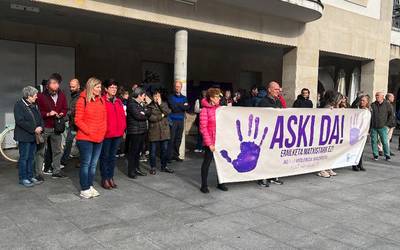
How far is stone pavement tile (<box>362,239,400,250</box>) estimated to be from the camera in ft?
15.1

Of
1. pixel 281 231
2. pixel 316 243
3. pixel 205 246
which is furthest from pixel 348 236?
pixel 205 246

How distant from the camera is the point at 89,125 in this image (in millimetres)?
5910

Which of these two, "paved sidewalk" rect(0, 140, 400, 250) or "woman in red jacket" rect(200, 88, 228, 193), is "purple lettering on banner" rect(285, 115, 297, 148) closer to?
"paved sidewalk" rect(0, 140, 400, 250)

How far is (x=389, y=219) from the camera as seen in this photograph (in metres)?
5.73

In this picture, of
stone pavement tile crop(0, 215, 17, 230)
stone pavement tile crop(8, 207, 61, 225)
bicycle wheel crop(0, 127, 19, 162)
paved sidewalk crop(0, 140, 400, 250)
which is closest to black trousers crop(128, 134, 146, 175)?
paved sidewalk crop(0, 140, 400, 250)

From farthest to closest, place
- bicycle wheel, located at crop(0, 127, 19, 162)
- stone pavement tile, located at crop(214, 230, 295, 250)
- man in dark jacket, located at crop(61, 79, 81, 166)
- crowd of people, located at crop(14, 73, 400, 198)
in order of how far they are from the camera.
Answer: bicycle wheel, located at crop(0, 127, 19, 162)
man in dark jacket, located at crop(61, 79, 81, 166)
crowd of people, located at crop(14, 73, 400, 198)
stone pavement tile, located at crop(214, 230, 295, 250)

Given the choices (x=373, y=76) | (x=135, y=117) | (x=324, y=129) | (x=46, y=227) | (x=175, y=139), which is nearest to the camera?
(x=46, y=227)

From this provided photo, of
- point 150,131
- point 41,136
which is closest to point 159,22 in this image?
point 150,131

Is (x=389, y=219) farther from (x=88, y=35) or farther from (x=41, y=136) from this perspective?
(x=88, y=35)

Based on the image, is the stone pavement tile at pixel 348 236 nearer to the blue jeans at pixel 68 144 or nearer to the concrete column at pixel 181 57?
the blue jeans at pixel 68 144

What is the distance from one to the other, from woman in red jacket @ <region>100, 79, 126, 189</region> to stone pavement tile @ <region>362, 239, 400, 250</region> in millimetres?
3907

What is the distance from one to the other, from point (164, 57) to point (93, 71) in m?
2.81

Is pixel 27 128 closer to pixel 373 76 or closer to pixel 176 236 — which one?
pixel 176 236

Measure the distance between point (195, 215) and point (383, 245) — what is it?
7.50 feet
